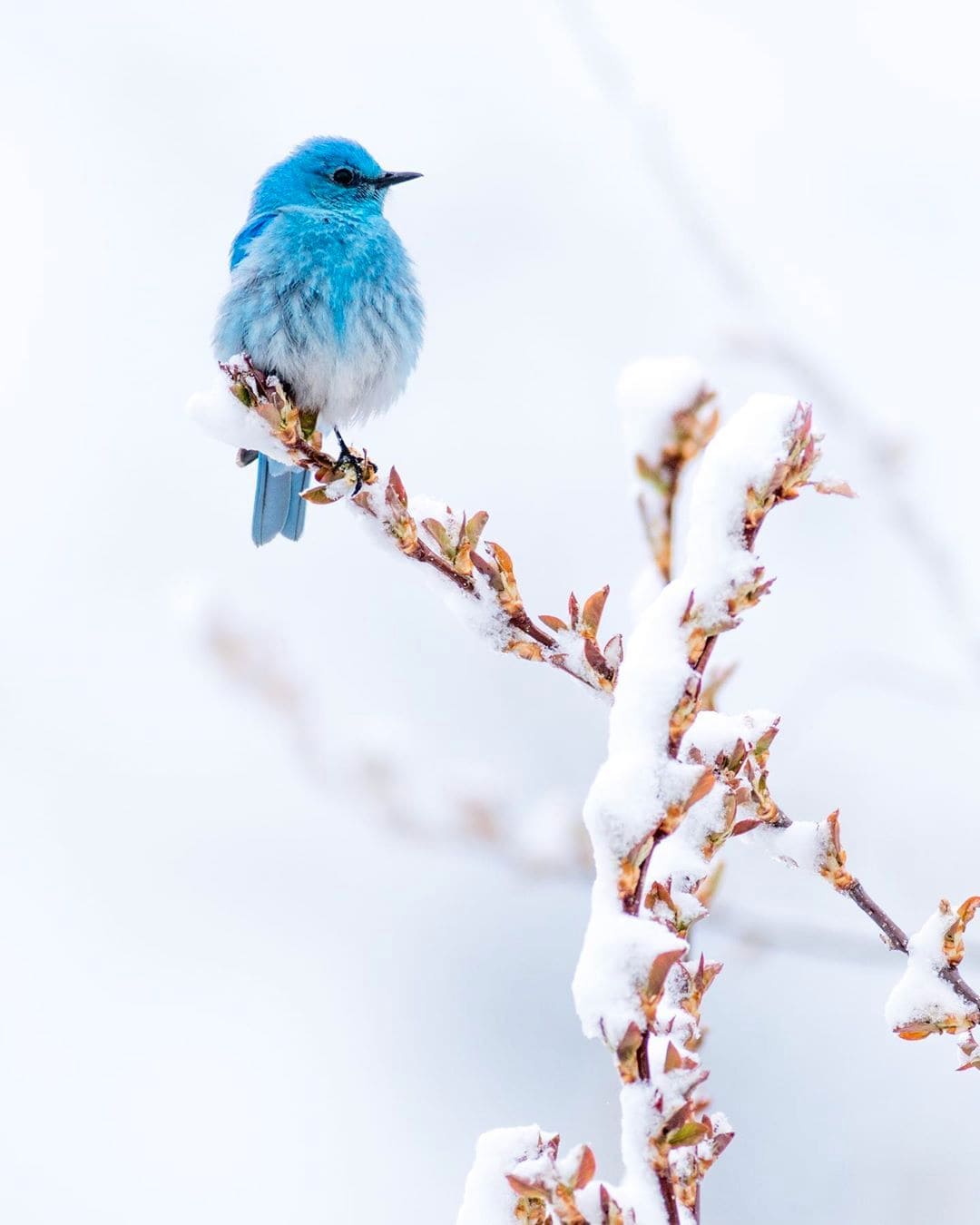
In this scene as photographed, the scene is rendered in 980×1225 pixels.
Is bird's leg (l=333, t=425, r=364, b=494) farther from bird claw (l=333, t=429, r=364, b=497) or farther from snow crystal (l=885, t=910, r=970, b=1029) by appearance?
snow crystal (l=885, t=910, r=970, b=1029)

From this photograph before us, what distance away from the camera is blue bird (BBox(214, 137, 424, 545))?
416 cm

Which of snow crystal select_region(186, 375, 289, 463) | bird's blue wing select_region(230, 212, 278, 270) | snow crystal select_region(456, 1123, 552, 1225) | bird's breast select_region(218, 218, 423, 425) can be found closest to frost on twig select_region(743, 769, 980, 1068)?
snow crystal select_region(456, 1123, 552, 1225)

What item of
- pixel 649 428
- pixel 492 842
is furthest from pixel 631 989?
pixel 492 842

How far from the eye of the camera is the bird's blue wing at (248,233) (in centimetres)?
469

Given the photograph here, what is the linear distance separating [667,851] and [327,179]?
4.31 m

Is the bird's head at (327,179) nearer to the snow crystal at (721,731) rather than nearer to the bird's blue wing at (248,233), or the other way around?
the bird's blue wing at (248,233)

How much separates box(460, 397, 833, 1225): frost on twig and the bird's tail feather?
2950mm

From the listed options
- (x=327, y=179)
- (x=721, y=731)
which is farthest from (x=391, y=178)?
(x=721, y=731)

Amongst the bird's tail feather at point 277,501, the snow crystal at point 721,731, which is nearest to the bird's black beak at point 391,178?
the bird's tail feather at point 277,501

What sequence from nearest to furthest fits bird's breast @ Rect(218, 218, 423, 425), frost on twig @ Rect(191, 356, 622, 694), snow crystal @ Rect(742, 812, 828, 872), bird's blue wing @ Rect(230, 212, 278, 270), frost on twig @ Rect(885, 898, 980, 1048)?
frost on twig @ Rect(885, 898, 980, 1048)
snow crystal @ Rect(742, 812, 828, 872)
frost on twig @ Rect(191, 356, 622, 694)
bird's breast @ Rect(218, 218, 423, 425)
bird's blue wing @ Rect(230, 212, 278, 270)

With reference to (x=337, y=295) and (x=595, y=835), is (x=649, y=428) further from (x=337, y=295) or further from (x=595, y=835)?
(x=337, y=295)

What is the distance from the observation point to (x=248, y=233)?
4.78m

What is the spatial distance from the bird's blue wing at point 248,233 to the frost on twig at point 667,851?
370 centimetres

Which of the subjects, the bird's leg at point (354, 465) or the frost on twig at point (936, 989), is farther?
the bird's leg at point (354, 465)
